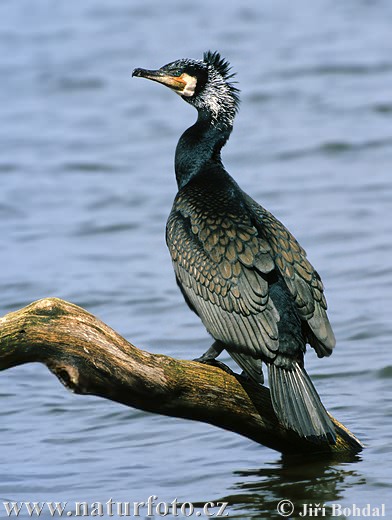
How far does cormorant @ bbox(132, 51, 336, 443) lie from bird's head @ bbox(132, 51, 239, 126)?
1.28 feet

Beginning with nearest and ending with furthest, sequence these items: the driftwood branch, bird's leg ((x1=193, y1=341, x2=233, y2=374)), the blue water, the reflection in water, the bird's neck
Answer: the driftwood branch → the reflection in water → bird's leg ((x1=193, y1=341, x2=233, y2=374)) → the blue water → the bird's neck

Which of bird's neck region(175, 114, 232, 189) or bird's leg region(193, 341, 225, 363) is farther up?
bird's neck region(175, 114, 232, 189)

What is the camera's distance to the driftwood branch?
215 inches

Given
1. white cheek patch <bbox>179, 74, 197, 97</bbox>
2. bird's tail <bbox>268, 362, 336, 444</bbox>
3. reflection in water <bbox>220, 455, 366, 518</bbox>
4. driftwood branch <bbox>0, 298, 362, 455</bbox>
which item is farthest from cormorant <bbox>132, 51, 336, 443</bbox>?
white cheek patch <bbox>179, 74, 197, 97</bbox>

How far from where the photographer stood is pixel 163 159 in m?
14.9

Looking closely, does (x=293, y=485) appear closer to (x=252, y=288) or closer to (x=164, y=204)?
(x=252, y=288)

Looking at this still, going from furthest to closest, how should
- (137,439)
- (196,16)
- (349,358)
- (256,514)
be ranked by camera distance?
(196,16)
(349,358)
(137,439)
(256,514)

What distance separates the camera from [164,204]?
43.1ft

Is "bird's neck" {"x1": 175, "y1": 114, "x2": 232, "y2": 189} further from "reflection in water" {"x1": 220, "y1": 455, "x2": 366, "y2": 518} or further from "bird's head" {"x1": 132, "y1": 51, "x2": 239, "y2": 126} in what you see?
"reflection in water" {"x1": 220, "y1": 455, "x2": 366, "y2": 518}

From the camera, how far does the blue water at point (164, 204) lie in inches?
271

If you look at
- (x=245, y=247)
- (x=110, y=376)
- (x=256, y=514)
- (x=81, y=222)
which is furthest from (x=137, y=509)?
(x=81, y=222)

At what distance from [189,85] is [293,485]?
2673mm

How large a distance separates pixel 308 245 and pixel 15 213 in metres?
3.69

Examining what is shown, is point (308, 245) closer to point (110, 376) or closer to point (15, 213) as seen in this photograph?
point (15, 213)
